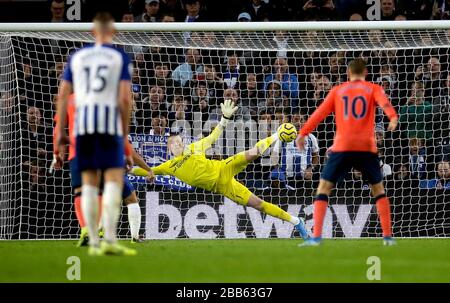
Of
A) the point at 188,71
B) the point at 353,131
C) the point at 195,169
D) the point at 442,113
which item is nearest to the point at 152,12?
the point at 188,71

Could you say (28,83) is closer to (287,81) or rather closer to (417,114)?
(287,81)

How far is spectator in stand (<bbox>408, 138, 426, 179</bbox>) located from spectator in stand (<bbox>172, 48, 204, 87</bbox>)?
335cm

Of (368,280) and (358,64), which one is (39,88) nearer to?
(358,64)

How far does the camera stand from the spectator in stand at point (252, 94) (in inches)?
632

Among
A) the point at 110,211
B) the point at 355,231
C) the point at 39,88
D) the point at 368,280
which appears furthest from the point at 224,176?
the point at 110,211

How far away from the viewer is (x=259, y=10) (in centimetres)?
1798

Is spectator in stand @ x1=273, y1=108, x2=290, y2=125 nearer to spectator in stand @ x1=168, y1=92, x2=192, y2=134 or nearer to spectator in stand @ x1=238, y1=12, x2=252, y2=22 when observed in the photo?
spectator in stand @ x1=168, y1=92, x2=192, y2=134

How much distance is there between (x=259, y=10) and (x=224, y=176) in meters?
4.40

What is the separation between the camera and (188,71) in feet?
52.9

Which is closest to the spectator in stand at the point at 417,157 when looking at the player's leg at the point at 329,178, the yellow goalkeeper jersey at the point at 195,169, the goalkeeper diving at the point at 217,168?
the goalkeeper diving at the point at 217,168

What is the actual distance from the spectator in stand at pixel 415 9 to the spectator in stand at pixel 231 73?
3.17m

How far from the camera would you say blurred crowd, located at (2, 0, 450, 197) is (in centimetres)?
1572

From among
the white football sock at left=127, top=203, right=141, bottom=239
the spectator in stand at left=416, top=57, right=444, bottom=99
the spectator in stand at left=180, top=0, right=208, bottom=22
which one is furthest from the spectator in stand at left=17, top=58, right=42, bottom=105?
the spectator in stand at left=416, top=57, right=444, bottom=99

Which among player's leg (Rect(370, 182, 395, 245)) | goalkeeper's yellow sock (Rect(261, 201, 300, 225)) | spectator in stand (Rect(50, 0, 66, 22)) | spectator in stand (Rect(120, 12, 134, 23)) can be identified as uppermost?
spectator in stand (Rect(50, 0, 66, 22))
